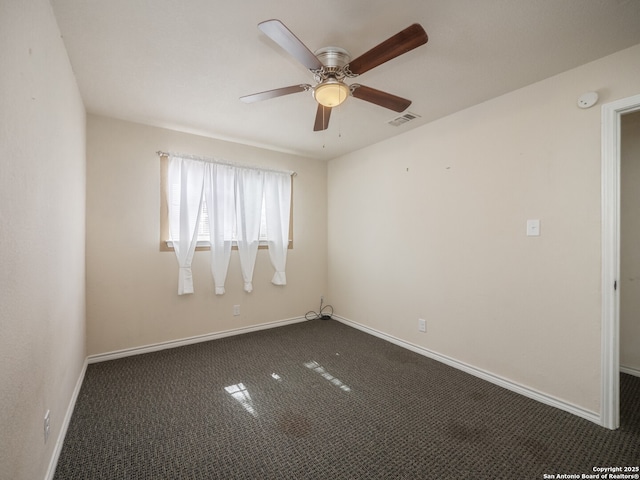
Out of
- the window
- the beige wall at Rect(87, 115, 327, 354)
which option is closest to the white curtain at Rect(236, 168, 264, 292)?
the window

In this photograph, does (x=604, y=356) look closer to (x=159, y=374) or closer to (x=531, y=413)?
(x=531, y=413)

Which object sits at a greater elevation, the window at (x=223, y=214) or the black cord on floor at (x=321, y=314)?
the window at (x=223, y=214)

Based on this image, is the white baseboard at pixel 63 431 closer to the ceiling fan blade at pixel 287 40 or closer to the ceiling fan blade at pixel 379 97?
the ceiling fan blade at pixel 287 40

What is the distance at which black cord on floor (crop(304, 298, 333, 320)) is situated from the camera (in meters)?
4.33

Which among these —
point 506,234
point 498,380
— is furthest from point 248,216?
point 498,380

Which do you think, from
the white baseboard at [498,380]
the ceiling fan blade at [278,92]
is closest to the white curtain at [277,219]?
the white baseboard at [498,380]

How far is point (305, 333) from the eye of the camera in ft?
12.3

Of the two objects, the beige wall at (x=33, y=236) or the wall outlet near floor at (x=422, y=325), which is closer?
the beige wall at (x=33, y=236)

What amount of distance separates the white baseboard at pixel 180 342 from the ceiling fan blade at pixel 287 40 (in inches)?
123

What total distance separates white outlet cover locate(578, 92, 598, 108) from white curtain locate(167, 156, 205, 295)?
11.6ft

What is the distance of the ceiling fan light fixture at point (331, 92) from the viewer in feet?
5.88

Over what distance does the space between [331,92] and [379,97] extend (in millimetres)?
375

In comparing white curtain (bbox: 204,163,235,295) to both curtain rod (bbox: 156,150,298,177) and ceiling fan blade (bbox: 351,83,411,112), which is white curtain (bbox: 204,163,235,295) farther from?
ceiling fan blade (bbox: 351,83,411,112)

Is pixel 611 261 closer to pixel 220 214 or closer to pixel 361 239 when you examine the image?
pixel 361 239
